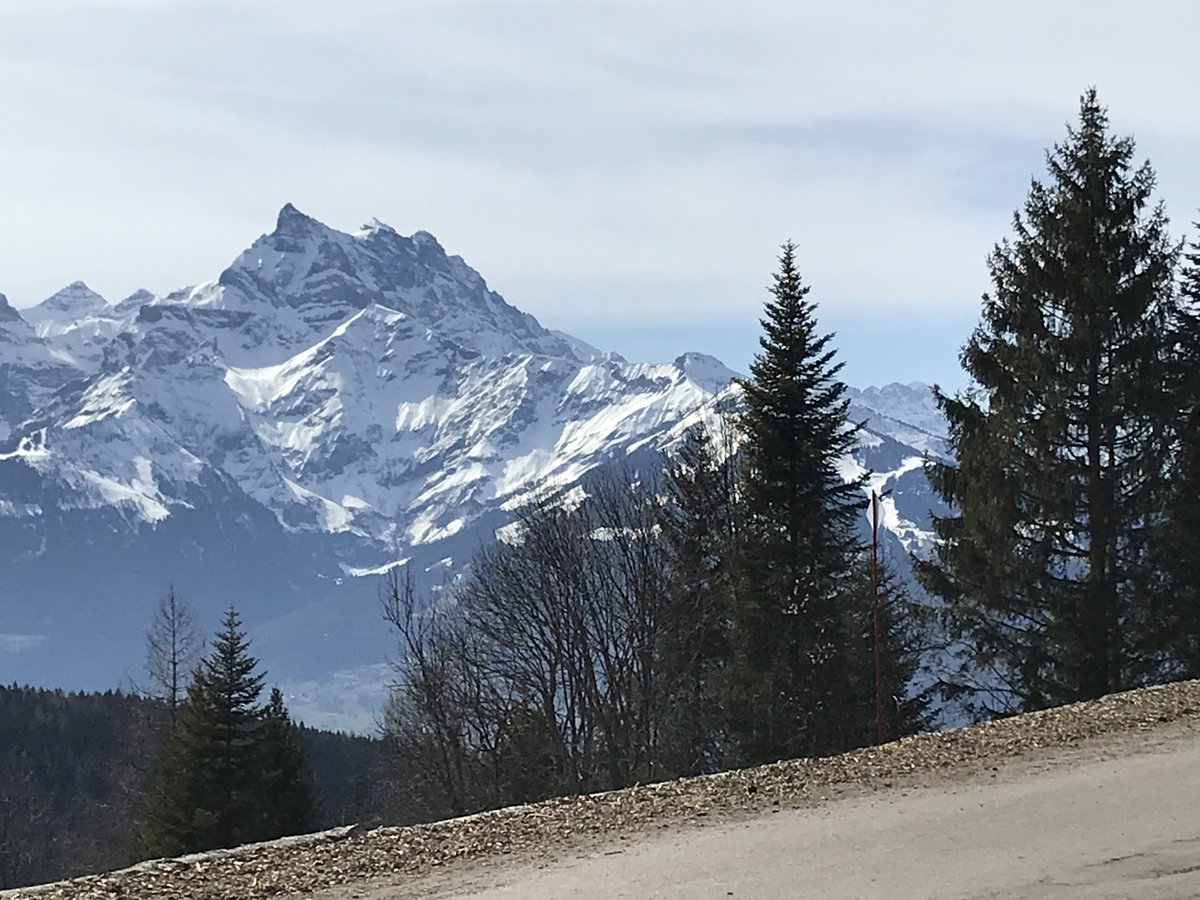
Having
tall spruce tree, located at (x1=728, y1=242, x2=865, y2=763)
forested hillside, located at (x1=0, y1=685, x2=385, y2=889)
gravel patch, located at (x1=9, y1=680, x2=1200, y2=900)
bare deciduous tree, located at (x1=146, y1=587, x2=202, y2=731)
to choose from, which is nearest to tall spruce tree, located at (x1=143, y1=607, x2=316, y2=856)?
forested hillside, located at (x1=0, y1=685, x2=385, y2=889)

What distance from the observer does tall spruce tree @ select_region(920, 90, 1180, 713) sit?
22719mm

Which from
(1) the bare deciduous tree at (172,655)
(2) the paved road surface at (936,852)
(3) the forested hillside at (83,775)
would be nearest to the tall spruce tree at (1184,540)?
(2) the paved road surface at (936,852)

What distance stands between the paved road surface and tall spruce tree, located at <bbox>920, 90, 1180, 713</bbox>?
12231mm

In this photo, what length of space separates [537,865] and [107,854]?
1988 inches

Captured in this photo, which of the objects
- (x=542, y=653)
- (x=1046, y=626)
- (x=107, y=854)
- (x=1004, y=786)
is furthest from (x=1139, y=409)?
(x=107, y=854)

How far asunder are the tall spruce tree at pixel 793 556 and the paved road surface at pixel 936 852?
53.3ft

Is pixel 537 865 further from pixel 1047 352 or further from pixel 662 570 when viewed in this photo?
pixel 662 570

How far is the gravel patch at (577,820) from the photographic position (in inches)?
374

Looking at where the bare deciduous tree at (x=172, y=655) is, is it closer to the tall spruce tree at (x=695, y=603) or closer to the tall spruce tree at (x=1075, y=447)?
the tall spruce tree at (x=695, y=603)

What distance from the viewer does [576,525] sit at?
38281 millimetres

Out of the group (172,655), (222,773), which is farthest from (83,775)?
(222,773)

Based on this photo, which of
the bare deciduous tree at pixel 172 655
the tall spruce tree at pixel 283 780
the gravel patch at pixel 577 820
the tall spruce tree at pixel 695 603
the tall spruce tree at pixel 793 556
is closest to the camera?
the gravel patch at pixel 577 820

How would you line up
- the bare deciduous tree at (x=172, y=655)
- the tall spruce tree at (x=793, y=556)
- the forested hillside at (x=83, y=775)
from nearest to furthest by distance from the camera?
the tall spruce tree at (x=793, y=556) < the bare deciduous tree at (x=172, y=655) < the forested hillside at (x=83, y=775)

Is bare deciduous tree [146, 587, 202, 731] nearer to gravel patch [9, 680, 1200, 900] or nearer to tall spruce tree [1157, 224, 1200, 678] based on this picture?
tall spruce tree [1157, 224, 1200, 678]
